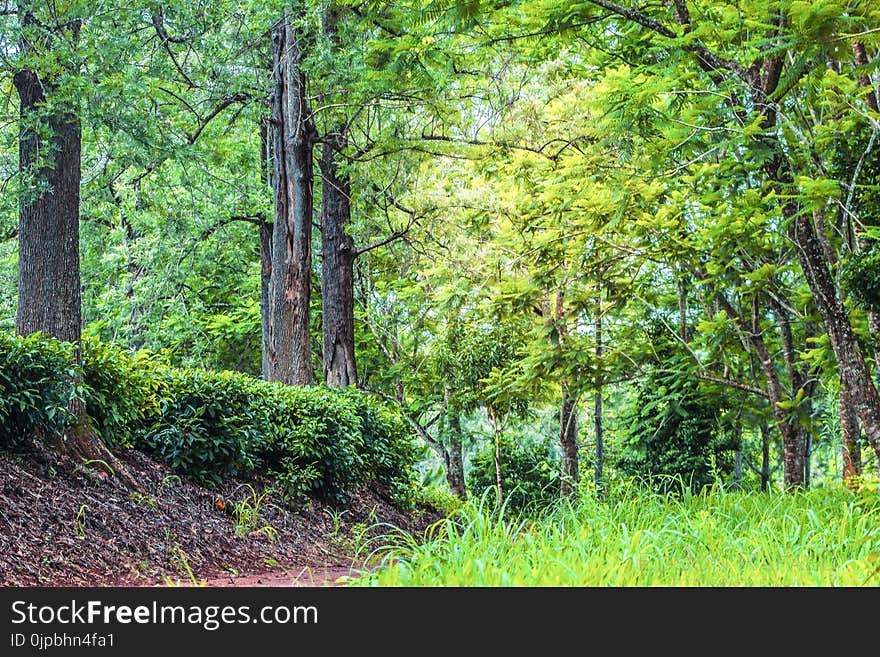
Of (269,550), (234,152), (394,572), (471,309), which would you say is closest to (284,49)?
(234,152)

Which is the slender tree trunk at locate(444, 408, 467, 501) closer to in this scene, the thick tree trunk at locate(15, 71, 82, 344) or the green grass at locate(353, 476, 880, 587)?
the thick tree trunk at locate(15, 71, 82, 344)

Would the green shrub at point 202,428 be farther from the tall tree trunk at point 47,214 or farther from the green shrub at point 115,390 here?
the tall tree trunk at point 47,214

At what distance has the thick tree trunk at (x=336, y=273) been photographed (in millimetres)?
13961

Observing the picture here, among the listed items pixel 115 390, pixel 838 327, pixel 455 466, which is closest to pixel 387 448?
pixel 115 390

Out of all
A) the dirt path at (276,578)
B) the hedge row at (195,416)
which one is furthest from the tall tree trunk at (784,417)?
the dirt path at (276,578)

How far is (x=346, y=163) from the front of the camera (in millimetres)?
14852

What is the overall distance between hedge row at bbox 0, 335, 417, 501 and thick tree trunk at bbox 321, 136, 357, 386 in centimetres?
286

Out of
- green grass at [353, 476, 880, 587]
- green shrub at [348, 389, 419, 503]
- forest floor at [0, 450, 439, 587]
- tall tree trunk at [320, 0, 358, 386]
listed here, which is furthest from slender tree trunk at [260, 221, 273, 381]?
green grass at [353, 476, 880, 587]

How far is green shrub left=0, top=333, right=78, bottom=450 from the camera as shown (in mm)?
6289

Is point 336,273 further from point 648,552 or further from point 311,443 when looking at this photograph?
point 648,552

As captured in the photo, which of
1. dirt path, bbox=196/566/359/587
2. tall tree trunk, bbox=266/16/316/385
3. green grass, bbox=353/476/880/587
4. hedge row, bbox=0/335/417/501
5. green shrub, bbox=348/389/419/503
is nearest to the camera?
green grass, bbox=353/476/880/587

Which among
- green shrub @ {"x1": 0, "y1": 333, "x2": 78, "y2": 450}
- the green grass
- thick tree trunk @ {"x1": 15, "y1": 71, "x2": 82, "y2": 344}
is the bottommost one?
the green grass

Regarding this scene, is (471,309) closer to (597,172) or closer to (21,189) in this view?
(597,172)
